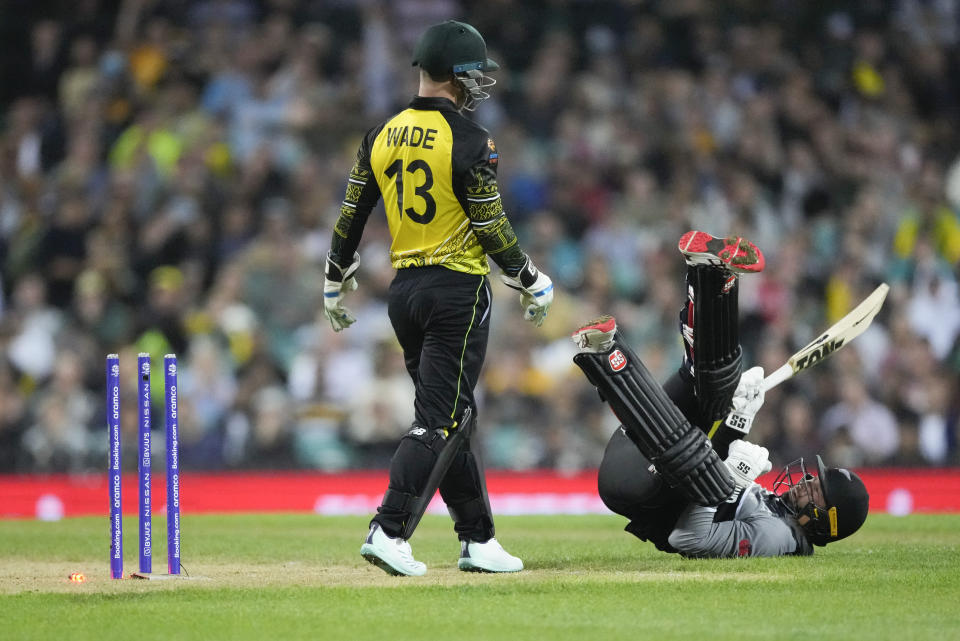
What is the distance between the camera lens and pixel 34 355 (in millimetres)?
12344

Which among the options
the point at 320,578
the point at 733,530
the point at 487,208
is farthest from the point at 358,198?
the point at 733,530

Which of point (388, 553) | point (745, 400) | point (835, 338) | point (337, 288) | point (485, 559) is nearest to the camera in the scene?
point (388, 553)

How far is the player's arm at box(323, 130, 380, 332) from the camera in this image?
20.3 feet

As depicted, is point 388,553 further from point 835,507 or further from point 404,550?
point 835,507

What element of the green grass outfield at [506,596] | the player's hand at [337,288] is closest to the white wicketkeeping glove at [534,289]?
the player's hand at [337,288]

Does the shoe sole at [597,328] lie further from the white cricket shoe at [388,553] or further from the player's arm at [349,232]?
the white cricket shoe at [388,553]

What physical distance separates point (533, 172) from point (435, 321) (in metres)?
8.32

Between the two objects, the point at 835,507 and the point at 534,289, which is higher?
the point at 534,289

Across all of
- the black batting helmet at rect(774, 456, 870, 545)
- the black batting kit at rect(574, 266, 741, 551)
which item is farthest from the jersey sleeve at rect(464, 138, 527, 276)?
the black batting helmet at rect(774, 456, 870, 545)

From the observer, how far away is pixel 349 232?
6.27m

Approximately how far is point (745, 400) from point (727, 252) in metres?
0.92

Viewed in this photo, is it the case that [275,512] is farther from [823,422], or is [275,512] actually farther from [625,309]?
[823,422]

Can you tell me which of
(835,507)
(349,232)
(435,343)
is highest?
(349,232)

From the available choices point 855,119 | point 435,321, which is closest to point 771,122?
point 855,119
